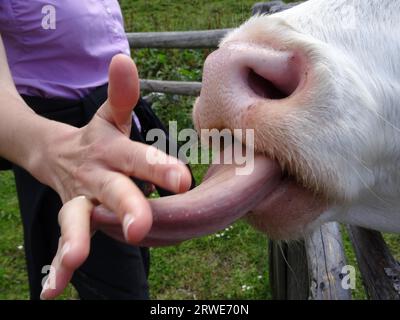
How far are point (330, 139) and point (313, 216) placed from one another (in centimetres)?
20

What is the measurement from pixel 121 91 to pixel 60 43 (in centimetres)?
94

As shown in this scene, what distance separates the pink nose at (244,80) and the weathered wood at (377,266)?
0.93 meters

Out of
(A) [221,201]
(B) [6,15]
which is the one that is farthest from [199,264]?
(A) [221,201]

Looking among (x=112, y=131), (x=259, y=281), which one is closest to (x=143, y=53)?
(x=259, y=281)

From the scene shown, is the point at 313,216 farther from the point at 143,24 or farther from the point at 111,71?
the point at 143,24

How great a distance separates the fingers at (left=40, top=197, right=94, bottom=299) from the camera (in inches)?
29.6

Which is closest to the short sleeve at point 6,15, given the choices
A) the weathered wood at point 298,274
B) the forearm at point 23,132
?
the forearm at point 23,132

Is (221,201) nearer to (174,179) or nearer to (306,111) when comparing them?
(174,179)

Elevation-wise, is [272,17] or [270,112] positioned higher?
[272,17]

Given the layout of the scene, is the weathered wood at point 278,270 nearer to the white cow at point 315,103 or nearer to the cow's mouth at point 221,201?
the white cow at point 315,103
